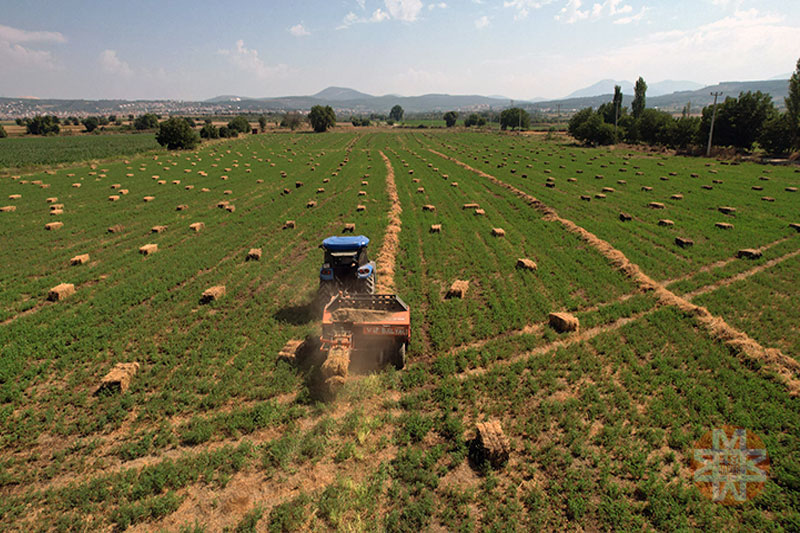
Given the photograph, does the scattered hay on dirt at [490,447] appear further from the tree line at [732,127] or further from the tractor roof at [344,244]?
the tree line at [732,127]

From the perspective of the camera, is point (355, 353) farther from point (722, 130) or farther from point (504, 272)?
point (722, 130)

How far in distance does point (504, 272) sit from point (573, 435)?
903 cm

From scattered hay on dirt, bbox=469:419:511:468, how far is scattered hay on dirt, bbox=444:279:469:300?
6.77m

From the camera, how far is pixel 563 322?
11445 mm

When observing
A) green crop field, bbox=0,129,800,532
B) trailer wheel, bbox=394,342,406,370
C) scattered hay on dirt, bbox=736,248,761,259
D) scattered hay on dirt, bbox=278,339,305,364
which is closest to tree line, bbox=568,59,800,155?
green crop field, bbox=0,129,800,532

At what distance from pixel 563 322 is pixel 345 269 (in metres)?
7.14

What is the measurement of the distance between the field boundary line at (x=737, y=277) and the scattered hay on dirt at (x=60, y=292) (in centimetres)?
2344

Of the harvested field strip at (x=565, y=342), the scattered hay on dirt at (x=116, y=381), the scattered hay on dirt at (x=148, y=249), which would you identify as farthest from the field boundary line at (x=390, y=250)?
the scattered hay on dirt at (x=148, y=249)

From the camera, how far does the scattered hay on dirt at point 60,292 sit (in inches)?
533

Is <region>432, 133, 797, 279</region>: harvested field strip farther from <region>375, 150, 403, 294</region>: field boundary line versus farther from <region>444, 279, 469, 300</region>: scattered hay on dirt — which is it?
<region>375, 150, 403, 294</region>: field boundary line

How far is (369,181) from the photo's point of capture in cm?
3756

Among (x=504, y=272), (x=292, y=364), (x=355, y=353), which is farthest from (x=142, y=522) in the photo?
(x=504, y=272)

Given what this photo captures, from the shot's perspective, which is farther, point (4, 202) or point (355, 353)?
point (4, 202)

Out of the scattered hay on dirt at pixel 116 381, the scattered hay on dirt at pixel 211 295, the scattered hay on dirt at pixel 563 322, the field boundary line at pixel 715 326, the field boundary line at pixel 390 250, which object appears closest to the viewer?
the scattered hay on dirt at pixel 116 381
